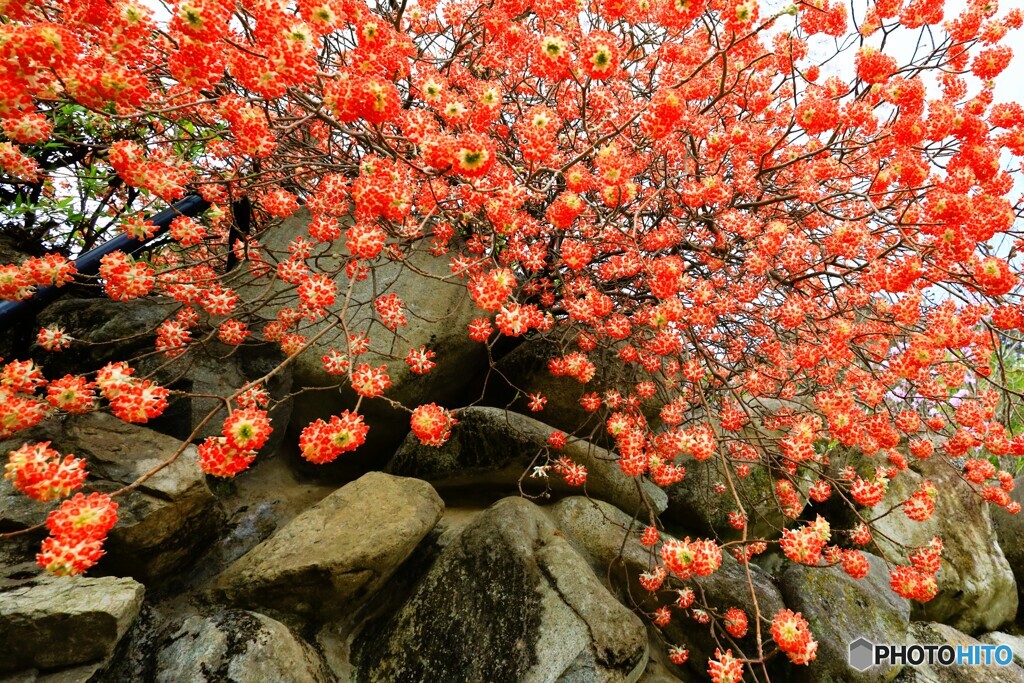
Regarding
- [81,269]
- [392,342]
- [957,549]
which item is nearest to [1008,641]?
[957,549]

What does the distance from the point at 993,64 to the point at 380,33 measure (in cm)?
437

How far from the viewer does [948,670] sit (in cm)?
355

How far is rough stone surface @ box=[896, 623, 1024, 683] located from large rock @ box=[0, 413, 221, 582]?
15.8 ft

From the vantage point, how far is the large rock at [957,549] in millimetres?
4254

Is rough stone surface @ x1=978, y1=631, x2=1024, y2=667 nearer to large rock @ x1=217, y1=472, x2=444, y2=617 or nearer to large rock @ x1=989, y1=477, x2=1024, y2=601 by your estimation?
large rock @ x1=989, y1=477, x2=1024, y2=601

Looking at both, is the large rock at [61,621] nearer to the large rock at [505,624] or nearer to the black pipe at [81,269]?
the large rock at [505,624]

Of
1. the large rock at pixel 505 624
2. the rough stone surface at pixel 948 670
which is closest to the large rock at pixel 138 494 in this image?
the large rock at pixel 505 624

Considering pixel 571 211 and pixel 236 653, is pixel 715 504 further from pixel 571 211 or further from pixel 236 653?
pixel 236 653

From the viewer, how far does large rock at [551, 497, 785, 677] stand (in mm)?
2980

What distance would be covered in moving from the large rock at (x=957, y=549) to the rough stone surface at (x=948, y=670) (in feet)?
0.47

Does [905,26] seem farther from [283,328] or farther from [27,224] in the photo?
[27,224]

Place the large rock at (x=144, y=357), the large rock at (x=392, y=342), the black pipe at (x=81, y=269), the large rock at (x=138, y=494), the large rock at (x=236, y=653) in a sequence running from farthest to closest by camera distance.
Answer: the large rock at (x=392, y=342) → the large rock at (x=144, y=357) → the black pipe at (x=81, y=269) → the large rock at (x=138, y=494) → the large rock at (x=236, y=653)

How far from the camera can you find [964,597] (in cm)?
429

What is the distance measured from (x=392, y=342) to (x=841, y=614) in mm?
3739
